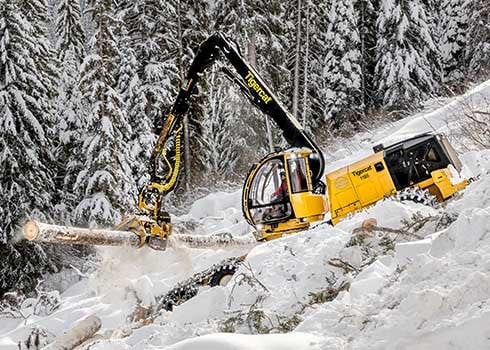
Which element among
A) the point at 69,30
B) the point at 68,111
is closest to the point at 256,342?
the point at 68,111

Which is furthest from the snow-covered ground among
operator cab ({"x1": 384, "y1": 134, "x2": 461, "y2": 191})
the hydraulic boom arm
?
the hydraulic boom arm

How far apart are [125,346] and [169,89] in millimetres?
22663

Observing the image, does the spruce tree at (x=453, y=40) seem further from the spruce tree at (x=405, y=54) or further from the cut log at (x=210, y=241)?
the cut log at (x=210, y=241)

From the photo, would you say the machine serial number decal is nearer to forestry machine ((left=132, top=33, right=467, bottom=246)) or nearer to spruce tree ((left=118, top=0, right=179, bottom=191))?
forestry machine ((left=132, top=33, right=467, bottom=246))

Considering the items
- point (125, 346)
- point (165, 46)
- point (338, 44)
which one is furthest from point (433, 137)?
point (338, 44)

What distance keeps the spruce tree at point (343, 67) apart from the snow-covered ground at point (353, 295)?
79.2 feet

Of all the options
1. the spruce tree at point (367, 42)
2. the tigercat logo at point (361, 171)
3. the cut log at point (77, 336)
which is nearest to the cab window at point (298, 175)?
the tigercat logo at point (361, 171)

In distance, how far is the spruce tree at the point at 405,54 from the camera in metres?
29.6

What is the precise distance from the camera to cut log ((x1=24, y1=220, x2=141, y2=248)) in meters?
7.14

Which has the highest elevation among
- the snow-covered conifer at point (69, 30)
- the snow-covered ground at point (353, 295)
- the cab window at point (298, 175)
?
the snow-covered conifer at point (69, 30)

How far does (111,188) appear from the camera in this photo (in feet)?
68.1

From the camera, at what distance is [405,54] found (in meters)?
29.9

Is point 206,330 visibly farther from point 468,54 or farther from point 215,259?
point 468,54

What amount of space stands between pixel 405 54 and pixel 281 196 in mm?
23323
